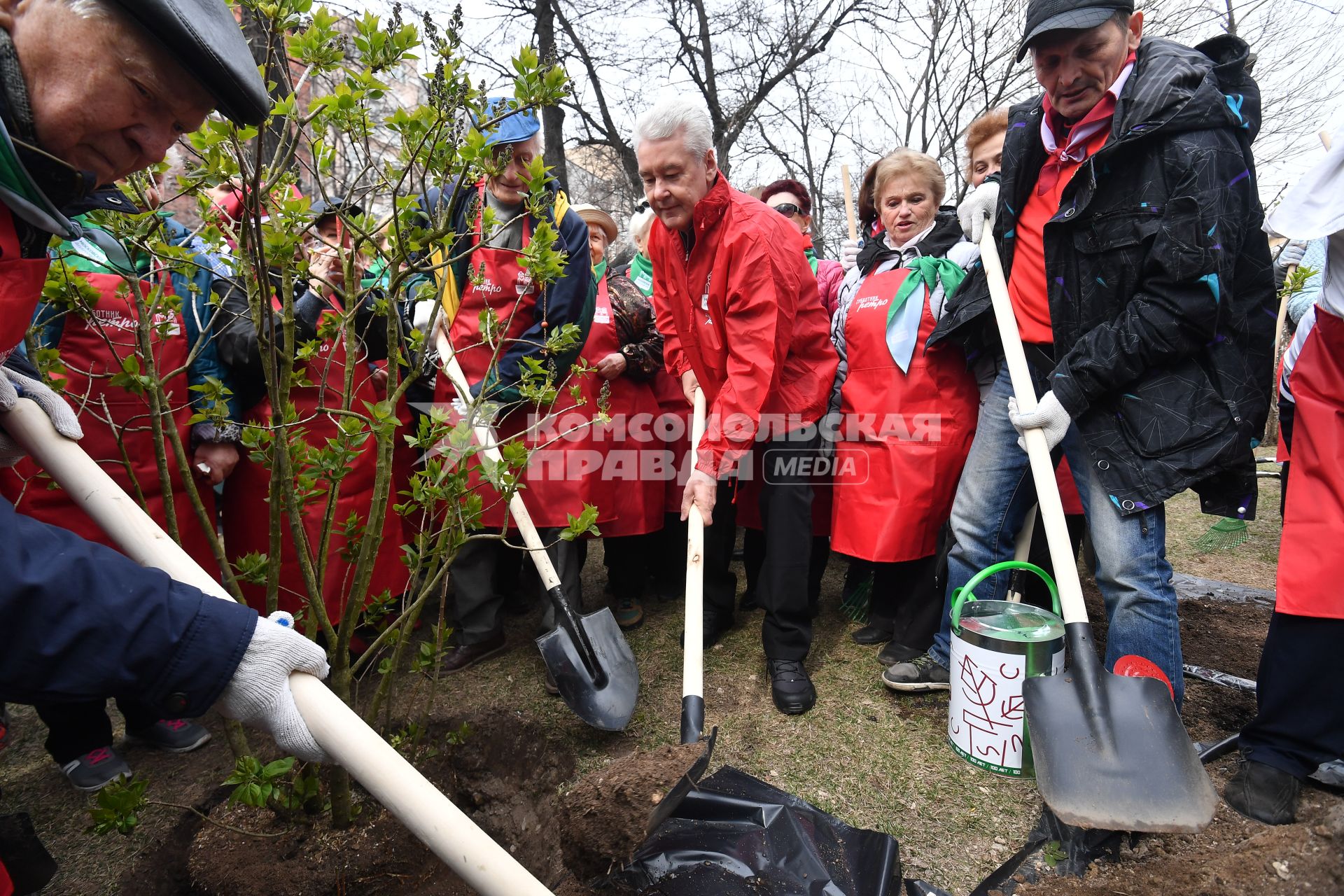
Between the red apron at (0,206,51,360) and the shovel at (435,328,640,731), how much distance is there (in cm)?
126

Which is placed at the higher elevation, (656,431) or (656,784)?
(656,431)

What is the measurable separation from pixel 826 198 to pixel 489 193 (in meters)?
13.1

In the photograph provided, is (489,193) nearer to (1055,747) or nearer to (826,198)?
(1055,747)

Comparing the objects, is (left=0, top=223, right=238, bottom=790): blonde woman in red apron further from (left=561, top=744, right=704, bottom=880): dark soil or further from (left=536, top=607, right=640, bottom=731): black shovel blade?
(left=561, top=744, right=704, bottom=880): dark soil

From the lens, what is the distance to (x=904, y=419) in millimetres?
3051

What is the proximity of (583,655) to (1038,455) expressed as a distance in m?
1.71

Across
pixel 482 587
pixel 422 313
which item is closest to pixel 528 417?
pixel 422 313

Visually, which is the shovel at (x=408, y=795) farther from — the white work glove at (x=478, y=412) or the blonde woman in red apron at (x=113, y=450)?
the blonde woman in red apron at (x=113, y=450)

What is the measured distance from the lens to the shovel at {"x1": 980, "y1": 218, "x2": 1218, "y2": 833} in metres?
1.58

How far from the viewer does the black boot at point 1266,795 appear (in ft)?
6.17

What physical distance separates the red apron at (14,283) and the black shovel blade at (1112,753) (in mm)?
2281

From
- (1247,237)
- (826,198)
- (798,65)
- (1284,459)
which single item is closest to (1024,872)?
(1284,459)

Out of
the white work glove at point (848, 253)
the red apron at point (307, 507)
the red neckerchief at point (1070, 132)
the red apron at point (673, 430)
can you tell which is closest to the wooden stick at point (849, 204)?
the white work glove at point (848, 253)

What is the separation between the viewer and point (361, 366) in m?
3.09
